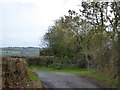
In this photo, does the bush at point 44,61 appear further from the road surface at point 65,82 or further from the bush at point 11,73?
the bush at point 11,73

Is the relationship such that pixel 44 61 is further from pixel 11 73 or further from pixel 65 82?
pixel 11 73

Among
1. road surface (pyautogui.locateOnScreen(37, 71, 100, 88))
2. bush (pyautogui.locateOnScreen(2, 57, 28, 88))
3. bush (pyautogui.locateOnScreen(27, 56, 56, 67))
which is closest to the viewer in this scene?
bush (pyautogui.locateOnScreen(2, 57, 28, 88))

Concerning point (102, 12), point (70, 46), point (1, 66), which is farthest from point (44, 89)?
point (70, 46)

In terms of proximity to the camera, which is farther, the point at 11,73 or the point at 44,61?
the point at 44,61

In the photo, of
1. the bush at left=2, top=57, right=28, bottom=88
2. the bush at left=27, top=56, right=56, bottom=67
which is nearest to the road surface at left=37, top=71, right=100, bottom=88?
the bush at left=2, top=57, right=28, bottom=88

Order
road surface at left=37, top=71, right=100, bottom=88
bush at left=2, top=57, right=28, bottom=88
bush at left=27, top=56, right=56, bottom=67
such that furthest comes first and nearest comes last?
bush at left=27, top=56, right=56, bottom=67 → road surface at left=37, top=71, right=100, bottom=88 → bush at left=2, top=57, right=28, bottom=88

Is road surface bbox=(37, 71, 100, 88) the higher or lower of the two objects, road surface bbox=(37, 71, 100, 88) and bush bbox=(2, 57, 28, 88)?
the lower

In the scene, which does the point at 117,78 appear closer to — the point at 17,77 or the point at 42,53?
the point at 17,77

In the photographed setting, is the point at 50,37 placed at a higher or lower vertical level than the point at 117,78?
higher

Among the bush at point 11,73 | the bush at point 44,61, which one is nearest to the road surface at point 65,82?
the bush at point 11,73

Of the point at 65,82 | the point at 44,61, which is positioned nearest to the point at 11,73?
the point at 65,82

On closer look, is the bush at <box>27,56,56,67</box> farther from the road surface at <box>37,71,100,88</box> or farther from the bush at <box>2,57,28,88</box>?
the bush at <box>2,57,28,88</box>

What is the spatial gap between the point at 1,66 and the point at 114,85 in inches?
475

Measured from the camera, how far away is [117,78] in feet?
72.9
